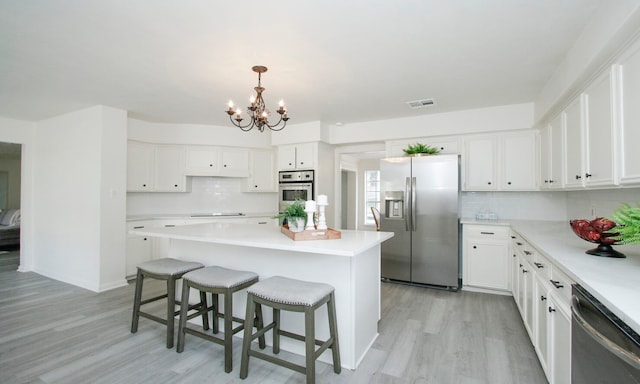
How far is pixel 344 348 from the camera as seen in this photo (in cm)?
223

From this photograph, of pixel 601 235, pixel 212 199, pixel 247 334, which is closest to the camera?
pixel 601 235

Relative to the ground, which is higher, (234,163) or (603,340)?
(234,163)

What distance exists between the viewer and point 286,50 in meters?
2.45

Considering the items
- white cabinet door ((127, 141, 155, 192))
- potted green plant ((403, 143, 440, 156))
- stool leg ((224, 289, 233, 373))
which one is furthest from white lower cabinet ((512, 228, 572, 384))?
white cabinet door ((127, 141, 155, 192))

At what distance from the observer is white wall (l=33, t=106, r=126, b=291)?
397 cm

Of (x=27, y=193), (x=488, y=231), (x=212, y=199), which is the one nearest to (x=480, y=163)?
(x=488, y=231)

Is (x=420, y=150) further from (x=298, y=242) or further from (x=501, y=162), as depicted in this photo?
(x=298, y=242)

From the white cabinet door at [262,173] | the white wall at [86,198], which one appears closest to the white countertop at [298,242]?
the white wall at [86,198]

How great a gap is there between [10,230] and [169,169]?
4.40m

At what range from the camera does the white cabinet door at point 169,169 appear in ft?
16.6

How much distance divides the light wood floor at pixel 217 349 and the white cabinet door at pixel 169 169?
6.68ft

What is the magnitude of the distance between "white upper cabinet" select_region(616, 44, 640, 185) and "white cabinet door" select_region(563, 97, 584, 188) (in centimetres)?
66

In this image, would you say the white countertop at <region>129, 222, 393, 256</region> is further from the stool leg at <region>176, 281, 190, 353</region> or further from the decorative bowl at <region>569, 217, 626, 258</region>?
the decorative bowl at <region>569, 217, 626, 258</region>

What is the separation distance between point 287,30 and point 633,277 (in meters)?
2.34
